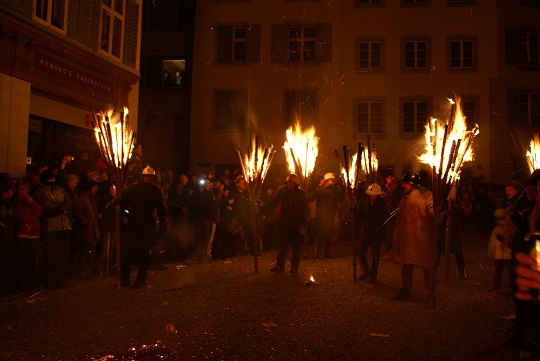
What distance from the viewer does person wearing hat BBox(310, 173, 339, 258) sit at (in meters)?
14.4

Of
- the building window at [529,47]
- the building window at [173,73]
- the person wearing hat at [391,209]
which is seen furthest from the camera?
the building window at [173,73]

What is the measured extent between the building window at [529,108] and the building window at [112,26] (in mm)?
20925

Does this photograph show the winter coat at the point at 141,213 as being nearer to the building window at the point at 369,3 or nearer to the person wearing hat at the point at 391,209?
the person wearing hat at the point at 391,209

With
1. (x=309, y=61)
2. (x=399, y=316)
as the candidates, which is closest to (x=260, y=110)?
(x=309, y=61)

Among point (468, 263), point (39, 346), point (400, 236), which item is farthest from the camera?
point (468, 263)

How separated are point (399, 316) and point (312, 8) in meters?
23.5

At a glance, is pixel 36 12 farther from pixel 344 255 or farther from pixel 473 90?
pixel 473 90

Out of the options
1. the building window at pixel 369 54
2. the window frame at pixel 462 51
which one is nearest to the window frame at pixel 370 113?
the building window at pixel 369 54

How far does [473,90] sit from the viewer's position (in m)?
28.3

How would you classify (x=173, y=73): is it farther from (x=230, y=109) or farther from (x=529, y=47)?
(x=529, y=47)

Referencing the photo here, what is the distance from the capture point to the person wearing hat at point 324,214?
567 inches

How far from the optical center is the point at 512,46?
93.4 feet

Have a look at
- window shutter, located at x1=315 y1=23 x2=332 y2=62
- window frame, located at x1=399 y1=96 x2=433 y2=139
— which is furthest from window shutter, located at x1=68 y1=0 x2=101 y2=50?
window frame, located at x1=399 y1=96 x2=433 y2=139

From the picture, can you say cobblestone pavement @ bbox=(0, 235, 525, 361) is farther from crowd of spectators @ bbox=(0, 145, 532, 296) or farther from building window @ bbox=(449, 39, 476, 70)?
building window @ bbox=(449, 39, 476, 70)
